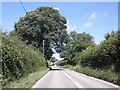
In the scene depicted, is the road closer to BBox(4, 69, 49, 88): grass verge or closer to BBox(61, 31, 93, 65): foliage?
BBox(4, 69, 49, 88): grass verge

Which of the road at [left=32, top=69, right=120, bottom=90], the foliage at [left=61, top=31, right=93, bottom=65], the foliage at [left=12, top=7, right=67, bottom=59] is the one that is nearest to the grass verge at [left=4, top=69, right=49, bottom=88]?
the road at [left=32, top=69, right=120, bottom=90]

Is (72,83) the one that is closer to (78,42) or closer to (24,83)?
(24,83)

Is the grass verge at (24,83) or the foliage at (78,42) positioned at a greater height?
the foliage at (78,42)

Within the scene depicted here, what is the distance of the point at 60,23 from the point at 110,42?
43.5 metres

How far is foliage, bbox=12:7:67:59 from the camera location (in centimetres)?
7019

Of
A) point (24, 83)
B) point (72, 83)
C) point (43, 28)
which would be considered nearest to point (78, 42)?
point (43, 28)

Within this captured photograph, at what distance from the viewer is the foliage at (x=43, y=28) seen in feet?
230

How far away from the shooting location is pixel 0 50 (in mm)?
18953

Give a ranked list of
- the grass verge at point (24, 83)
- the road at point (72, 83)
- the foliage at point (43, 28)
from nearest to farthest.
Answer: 1. the grass verge at point (24, 83)
2. the road at point (72, 83)
3. the foliage at point (43, 28)

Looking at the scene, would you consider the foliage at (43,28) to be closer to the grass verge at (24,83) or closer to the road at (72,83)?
the road at (72,83)

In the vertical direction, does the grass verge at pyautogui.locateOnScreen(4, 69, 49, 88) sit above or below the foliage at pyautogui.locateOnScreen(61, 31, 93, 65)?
below

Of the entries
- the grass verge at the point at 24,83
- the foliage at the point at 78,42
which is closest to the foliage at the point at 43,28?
the foliage at the point at 78,42

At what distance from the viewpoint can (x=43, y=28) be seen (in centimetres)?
7056

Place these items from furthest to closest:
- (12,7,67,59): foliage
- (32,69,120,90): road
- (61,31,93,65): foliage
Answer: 1. (61,31,93,65): foliage
2. (12,7,67,59): foliage
3. (32,69,120,90): road
